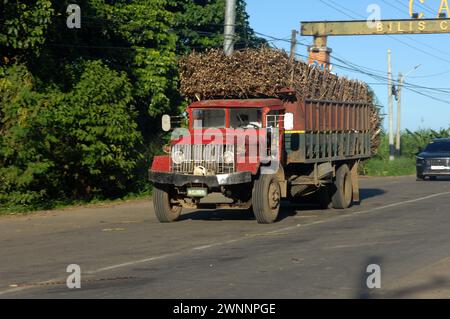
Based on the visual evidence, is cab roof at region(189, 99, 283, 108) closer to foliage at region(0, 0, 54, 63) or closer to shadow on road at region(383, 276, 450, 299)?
foliage at region(0, 0, 54, 63)

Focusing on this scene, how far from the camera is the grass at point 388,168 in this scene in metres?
45.0

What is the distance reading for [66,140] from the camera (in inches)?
861

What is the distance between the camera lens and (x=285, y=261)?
11453 mm

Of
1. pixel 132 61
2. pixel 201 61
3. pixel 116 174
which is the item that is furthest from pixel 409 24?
pixel 201 61

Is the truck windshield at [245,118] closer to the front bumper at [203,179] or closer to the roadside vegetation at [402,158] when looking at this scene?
the front bumper at [203,179]

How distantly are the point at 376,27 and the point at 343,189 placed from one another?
24768mm

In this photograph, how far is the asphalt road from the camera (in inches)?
370

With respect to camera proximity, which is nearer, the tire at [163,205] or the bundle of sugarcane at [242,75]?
the tire at [163,205]

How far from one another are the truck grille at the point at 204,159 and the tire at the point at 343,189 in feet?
17.2

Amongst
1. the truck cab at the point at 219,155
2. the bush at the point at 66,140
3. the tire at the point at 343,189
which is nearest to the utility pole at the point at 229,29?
the bush at the point at 66,140

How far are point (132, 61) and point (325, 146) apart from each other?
9364 millimetres

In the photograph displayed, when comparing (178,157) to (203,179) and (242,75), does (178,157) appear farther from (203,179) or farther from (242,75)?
(242,75)
